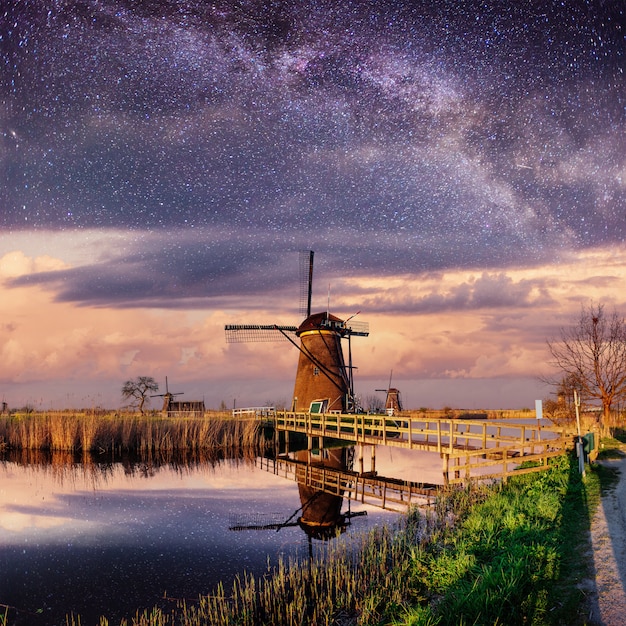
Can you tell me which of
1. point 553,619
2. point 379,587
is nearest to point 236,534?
point 379,587

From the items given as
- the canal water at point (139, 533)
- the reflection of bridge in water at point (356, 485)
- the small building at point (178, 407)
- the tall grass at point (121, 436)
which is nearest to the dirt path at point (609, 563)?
the canal water at point (139, 533)

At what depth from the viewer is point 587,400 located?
32531 mm

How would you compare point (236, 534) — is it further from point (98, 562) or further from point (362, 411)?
point (362, 411)

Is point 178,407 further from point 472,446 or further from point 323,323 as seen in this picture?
point 472,446

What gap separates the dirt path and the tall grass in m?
25.9

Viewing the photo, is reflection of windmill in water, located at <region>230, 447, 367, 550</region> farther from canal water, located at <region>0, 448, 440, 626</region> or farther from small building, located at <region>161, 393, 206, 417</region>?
small building, located at <region>161, 393, 206, 417</region>

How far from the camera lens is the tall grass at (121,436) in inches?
1310

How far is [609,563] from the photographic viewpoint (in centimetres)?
841

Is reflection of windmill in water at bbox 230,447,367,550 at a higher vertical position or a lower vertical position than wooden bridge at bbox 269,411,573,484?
lower

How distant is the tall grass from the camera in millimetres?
33281

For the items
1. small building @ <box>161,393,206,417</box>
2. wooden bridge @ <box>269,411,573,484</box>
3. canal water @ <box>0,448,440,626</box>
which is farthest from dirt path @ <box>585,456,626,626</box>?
small building @ <box>161,393,206,417</box>

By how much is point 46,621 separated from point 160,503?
31.9ft

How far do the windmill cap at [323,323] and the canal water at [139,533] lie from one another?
14999 mm

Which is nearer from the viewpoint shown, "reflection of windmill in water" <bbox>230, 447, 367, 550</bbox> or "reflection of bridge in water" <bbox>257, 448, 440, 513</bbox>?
"reflection of windmill in water" <bbox>230, 447, 367, 550</bbox>
